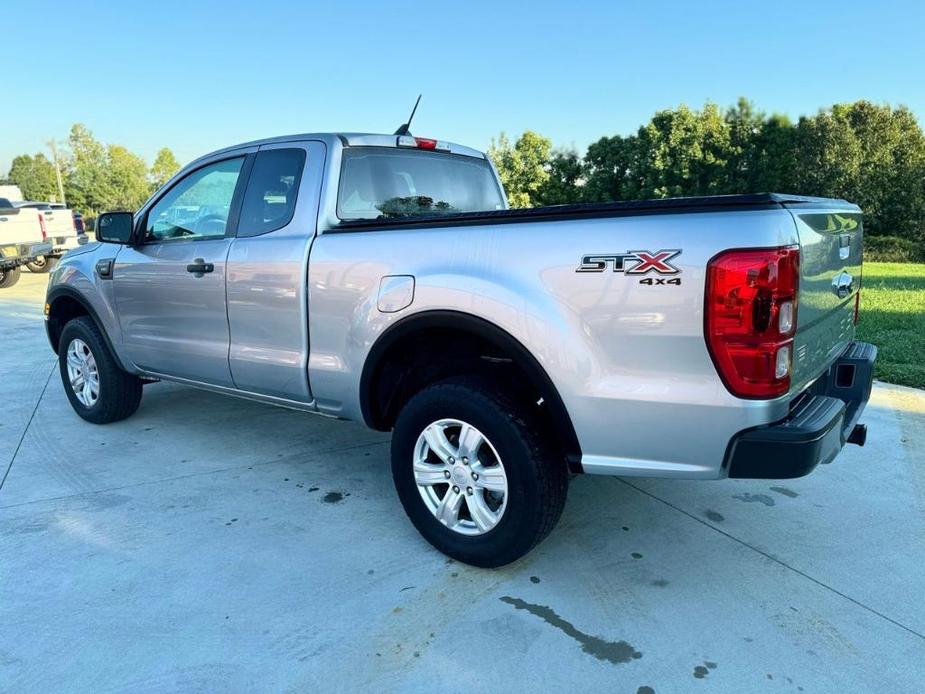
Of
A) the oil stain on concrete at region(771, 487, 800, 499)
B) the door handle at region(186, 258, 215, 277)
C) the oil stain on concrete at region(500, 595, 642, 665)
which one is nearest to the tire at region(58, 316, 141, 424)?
the door handle at region(186, 258, 215, 277)

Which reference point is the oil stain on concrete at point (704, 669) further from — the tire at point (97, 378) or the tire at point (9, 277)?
the tire at point (9, 277)

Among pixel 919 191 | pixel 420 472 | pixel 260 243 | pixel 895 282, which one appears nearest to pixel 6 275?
pixel 260 243

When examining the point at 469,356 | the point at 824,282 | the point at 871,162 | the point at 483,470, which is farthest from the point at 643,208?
the point at 871,162

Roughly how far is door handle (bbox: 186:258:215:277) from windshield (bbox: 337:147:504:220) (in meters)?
0.87

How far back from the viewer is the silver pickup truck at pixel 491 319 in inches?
84.4

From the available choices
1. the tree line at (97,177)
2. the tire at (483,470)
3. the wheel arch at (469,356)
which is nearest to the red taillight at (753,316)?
the wheel arch at (469,356)

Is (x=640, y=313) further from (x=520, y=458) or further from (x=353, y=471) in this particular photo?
(x=353, y=471)

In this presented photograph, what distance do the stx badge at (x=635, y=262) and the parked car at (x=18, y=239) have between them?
46.9ft

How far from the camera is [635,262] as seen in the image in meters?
2.19

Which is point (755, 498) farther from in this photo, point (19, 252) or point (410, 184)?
point (19, 252)

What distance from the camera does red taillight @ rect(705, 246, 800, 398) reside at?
6.71 feet

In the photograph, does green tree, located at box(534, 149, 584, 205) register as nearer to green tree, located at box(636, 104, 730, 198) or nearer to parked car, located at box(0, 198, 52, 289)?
green tree, located at box(636, 104, 730, 198)

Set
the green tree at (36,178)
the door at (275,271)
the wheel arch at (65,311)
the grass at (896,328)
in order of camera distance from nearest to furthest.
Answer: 1. the door at (275,271)
2. the wheel arch at (65,311)
3. the grass at (896,328)
4. the green tree at (36,178)

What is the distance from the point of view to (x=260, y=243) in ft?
11.3
